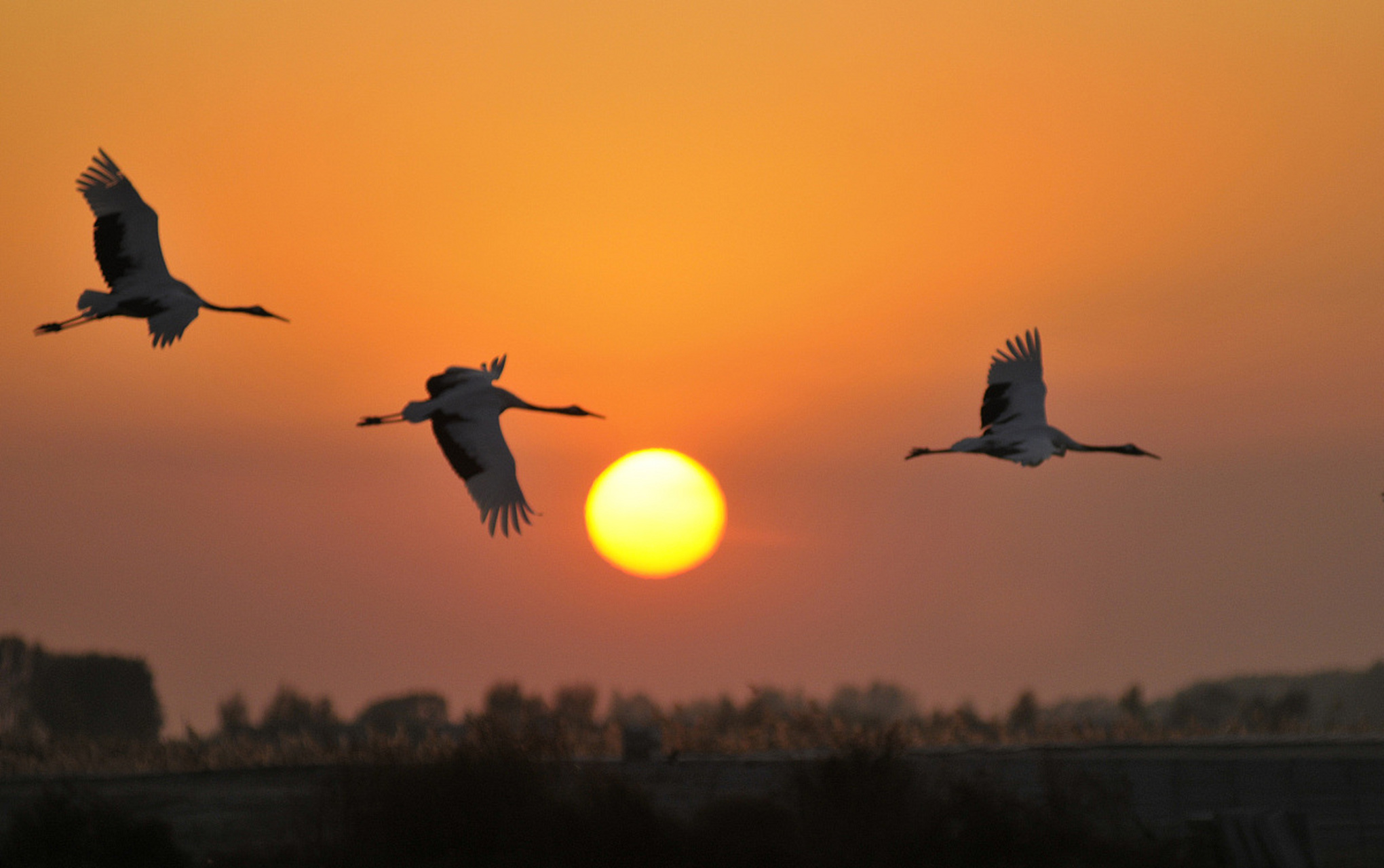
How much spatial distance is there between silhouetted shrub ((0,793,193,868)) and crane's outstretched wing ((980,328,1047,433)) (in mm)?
15319

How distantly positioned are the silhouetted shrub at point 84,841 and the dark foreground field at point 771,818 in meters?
0.03

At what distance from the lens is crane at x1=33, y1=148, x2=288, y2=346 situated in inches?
800

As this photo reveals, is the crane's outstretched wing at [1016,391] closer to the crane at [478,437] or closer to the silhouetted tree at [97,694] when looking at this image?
the crane at [478,437]

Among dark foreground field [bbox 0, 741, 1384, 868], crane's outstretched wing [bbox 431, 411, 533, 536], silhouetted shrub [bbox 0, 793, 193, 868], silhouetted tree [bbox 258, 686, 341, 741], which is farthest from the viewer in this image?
silhouetted tree [bbox 258, 686, 341, 741]

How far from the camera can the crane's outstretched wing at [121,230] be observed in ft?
67.4

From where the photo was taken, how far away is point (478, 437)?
63.7ft

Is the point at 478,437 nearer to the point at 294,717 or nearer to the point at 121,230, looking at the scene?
the point at 121,230

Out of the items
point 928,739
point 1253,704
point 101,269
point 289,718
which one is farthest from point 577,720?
point 101,269

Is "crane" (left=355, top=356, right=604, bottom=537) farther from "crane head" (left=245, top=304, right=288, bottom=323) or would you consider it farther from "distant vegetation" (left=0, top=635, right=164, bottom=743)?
"distant vegetation" (left=0, top=635, right=164, bottom=743)

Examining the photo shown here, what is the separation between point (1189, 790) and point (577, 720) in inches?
1647

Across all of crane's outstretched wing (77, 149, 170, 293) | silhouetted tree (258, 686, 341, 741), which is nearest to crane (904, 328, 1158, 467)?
crane's outstretched wing (77, 149, 170, 293)

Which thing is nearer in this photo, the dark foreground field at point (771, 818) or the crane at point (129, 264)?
the crane at point (129, 264)

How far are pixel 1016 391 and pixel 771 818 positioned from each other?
7900mm

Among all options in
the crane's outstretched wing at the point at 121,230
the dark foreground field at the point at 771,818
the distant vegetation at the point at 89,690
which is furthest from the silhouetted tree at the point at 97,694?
the crane's outstretched wing at the point at 121,230
